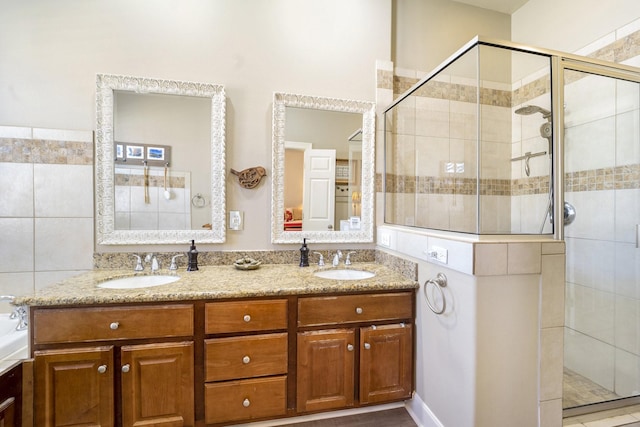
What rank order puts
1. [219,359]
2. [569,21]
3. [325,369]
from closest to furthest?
[219,359]
[325,369]
[569,21]

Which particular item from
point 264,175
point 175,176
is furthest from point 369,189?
point 175,176

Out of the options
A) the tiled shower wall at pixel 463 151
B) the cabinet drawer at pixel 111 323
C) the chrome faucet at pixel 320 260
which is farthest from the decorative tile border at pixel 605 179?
the cabinet drawer at pixel 111 323

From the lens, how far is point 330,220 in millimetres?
2098

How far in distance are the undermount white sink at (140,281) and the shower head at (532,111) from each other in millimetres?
2389

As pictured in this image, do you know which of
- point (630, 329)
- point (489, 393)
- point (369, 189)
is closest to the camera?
point (489, 393)

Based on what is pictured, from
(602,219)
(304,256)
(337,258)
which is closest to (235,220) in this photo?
(304,256)

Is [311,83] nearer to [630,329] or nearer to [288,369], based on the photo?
[288,369]

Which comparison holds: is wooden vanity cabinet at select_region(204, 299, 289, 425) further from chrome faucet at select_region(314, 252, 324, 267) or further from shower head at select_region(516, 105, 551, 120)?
shower head at select_region(516, 105, 551, 120)

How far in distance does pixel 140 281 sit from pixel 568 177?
9.08 feet

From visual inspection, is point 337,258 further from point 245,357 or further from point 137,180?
point 137,180

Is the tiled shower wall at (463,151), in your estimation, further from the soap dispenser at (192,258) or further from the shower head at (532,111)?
the soap dispenser at (192,258)

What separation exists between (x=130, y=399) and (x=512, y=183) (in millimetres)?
2724

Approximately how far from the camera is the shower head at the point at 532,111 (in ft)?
5.34

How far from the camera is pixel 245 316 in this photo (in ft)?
4.82
